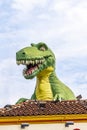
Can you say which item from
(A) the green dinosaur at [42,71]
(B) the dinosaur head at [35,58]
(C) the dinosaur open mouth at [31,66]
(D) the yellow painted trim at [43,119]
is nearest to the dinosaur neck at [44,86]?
(A) the green dinosaur at [42,71]

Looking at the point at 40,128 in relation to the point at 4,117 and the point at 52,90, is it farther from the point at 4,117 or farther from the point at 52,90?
the point at 52,90

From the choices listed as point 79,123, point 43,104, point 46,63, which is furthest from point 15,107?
point 46,63

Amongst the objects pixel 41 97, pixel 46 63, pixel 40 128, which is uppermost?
pixel 46 63

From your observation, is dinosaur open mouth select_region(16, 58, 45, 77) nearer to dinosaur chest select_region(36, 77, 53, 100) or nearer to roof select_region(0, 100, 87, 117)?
dinosaur chest select_region(36, 77, 53, 100)

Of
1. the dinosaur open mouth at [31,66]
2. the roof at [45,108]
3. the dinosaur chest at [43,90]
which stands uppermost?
the dinosaur open mouth at [31,66]

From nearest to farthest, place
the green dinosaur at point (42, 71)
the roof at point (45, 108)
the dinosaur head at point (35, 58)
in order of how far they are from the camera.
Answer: the roof at point (45, 108), the dinosaur head at point (35, 58), the green dinosaur at point (42, 71)

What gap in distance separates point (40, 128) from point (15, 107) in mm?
2313

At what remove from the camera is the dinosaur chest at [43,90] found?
2573 centimetres

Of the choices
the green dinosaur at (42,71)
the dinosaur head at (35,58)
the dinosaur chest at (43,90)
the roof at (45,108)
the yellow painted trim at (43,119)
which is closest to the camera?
the yellow painted trim at (43,119)

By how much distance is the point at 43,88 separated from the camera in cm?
2608

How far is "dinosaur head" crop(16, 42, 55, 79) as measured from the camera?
81.7ft

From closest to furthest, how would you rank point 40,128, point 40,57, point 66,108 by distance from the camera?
point 40,128 < point 66,108 < point 40,57

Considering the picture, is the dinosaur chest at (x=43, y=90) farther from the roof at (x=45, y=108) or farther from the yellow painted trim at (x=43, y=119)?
the yellow painted trim at (x=43, y=119)

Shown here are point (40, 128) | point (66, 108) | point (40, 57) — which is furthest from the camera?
point (40, 57)
